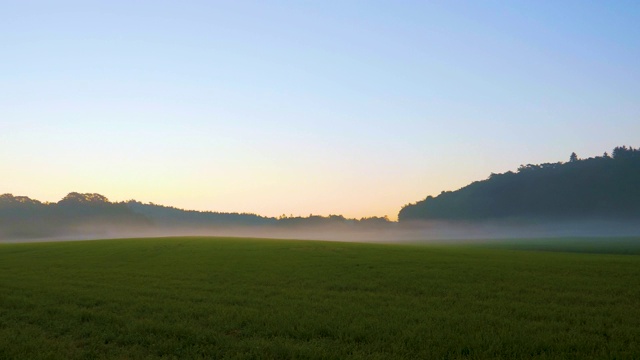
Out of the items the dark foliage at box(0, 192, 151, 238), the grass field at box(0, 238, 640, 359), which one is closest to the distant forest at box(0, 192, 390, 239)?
the dark foliage at box(0, 192, 151, 238)

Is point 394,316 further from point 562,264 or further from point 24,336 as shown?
point 562,264

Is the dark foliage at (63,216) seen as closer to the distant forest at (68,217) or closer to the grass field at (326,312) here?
the distant forest at (68,217)

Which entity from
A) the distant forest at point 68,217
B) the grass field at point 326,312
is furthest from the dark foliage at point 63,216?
the grass field at point 326,312

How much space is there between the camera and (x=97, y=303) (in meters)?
15.5

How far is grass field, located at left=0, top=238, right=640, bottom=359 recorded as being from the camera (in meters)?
9.70

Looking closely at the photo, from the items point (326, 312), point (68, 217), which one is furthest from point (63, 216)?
point (326, 312)

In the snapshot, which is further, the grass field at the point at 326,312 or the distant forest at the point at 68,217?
the distant forest at the point at 68,217

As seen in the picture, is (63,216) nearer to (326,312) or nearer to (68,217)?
(68,217)

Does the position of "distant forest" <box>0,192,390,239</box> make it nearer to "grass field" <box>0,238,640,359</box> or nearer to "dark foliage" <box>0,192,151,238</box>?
"dark foliage" <box>0,192,151,238</box>

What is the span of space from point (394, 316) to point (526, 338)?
345cm

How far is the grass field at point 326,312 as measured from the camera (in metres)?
9.70

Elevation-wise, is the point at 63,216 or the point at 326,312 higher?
the point at 63,216

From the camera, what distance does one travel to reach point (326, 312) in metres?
13.3

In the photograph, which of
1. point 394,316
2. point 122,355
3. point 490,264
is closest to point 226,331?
point 122,355
